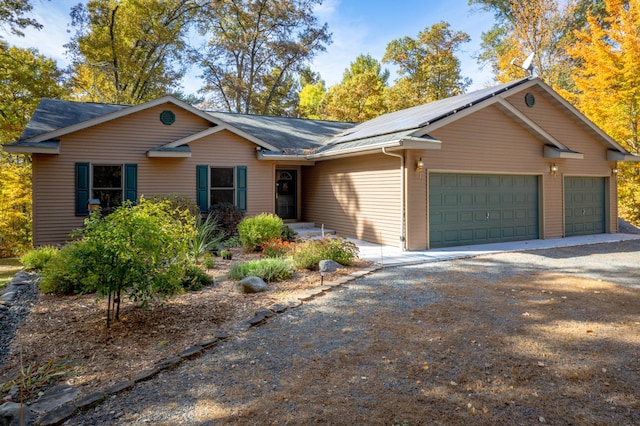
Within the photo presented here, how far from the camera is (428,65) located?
22.9 metres

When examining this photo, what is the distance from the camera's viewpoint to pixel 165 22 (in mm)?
21547

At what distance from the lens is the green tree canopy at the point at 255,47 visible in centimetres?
2275

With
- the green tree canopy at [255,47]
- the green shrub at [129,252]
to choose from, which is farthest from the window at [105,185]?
the green tree canopy at [255,47]

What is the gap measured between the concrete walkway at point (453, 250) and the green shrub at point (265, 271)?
2.09 m

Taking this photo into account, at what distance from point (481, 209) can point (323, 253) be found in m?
5.25

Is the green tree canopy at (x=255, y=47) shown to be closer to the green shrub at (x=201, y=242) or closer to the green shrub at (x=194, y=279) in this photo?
the green shrub at (x=201, y=242)

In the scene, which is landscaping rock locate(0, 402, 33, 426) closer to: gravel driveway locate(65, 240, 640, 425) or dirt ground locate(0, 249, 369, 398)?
gravel driveway locate(65, 240, 640, 425)

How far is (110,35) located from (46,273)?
61.4 feet

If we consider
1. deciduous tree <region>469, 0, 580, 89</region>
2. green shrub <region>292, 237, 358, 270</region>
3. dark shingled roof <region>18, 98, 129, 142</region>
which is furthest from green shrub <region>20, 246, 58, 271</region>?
deciduous tree <region>469, 0, 580, 89</region>

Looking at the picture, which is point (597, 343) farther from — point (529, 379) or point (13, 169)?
point (13, 169)

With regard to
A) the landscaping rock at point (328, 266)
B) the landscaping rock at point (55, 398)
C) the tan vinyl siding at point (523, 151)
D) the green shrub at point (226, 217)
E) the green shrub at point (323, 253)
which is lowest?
the landscaping rock at point (55, 398)

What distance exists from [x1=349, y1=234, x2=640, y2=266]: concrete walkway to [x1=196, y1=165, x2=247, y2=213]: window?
356 centimetres

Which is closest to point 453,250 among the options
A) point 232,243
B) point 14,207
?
point 232,243

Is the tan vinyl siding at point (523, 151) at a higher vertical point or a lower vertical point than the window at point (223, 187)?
higher
